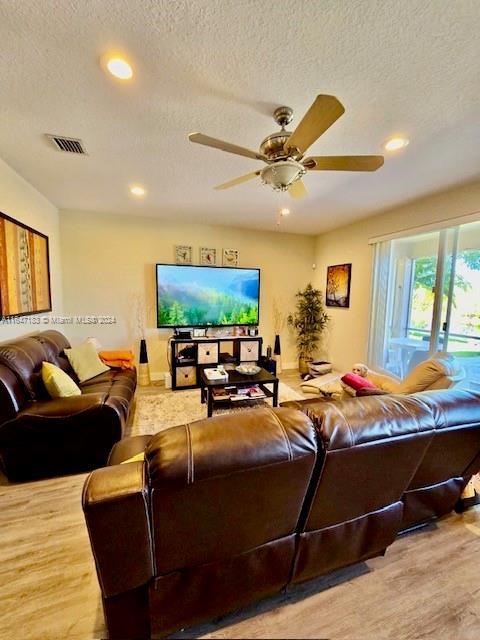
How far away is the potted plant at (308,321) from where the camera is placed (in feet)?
16.0

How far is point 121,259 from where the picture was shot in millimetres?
4043

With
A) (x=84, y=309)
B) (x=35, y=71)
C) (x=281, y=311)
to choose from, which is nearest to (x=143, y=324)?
(x=84, y=309)

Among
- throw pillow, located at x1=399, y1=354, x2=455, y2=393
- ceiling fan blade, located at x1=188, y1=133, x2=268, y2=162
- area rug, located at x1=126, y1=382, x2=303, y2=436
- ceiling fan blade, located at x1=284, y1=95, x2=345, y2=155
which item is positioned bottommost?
area rug, located at x1=126, y1=382, x2=303, y2=436

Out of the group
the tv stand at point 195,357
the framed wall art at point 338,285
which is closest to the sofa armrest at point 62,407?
the tv stand at point 195,357

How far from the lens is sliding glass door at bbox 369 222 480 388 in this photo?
9.17 feet

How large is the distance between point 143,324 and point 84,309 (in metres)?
0.85

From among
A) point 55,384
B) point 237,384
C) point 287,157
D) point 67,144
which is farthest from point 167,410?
point 287,157

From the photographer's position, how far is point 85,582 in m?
1.29

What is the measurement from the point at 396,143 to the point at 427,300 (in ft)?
6.50

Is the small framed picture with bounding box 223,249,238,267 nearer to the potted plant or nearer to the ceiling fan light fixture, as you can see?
the potted plant

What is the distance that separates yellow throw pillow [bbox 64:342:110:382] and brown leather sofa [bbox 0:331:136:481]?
615 mm

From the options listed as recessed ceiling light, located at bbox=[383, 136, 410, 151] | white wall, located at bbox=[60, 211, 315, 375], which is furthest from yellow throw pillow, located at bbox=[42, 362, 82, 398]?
recessed ceiling light, located at bbox=[383, 136, 410, 151]

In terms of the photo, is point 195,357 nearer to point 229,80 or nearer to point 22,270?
point 22,270

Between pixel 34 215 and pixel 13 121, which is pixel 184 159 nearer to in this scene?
pixel 13 121
